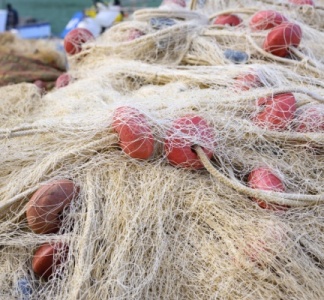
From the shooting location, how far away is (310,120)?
1.62 meters

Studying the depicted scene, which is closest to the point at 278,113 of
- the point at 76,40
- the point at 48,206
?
the point at 48,206

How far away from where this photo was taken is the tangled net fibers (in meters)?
1.31

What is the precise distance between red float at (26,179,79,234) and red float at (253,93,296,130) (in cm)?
70

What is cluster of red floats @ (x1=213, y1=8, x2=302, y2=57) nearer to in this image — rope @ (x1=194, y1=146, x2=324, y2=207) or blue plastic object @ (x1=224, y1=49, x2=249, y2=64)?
blue plastic object @ (x1=224, y1=49, x2=249, y2=64)

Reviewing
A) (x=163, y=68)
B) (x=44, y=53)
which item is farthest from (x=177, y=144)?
(x=44, y=53)

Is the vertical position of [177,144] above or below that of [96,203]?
above

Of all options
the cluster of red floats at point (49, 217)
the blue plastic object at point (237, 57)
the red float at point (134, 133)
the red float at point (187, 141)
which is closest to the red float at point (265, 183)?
the red float at point (187, 141)

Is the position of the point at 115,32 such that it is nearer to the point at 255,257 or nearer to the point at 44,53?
the point at 44,53

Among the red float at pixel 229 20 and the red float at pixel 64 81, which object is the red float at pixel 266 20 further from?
the red float at pixel 64 81

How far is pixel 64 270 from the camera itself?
1362 mm

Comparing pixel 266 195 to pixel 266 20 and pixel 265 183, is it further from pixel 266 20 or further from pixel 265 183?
pixel 266 20

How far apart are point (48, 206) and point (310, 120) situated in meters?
0.91

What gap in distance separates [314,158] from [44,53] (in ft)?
7.87

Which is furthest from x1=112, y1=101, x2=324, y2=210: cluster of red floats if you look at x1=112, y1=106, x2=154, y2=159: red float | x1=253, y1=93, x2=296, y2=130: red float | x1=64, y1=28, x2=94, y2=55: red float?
x1=64, y1=28, x2=94, y2=55: red float
